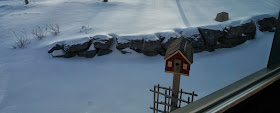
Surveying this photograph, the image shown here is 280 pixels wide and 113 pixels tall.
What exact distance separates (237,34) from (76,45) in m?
3.47

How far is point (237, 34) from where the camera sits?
4066 mm

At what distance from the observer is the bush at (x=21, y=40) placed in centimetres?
362

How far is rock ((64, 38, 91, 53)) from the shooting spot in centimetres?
342

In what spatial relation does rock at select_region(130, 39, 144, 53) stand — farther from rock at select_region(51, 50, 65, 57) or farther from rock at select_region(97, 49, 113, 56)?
rock at select_region(51, 50, 65, 57)

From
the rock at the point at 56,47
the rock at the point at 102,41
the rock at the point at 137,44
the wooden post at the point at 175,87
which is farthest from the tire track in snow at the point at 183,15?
the wooden post at the point at 175,87

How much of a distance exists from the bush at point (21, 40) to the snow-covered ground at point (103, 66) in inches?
3.9

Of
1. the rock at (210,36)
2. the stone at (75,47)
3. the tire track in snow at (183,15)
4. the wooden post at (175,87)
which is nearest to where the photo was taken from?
Answer: the wooden post at (175,87)

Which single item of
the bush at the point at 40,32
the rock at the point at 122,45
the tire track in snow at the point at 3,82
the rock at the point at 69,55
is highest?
the bush at the point at 40,32

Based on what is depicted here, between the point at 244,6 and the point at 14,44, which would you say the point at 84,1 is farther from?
the point at 244,6

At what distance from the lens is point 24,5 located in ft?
20.0

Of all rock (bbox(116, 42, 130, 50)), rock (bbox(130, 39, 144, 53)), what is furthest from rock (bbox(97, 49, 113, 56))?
rock (bbox(130, 39, 144, 53))

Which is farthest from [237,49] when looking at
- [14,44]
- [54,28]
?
[14,44]

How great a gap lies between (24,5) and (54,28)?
2877 mm

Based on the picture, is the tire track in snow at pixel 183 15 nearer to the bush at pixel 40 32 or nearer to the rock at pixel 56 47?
the rock at pixel 56 47
